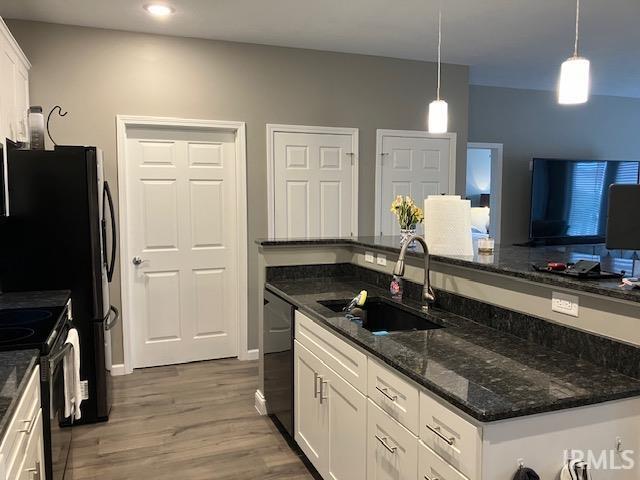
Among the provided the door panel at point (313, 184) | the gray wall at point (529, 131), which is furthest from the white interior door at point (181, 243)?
the gray wall at point (529, 131)

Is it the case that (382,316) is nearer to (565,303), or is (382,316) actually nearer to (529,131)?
(565,303)

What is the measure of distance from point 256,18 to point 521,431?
3337mm

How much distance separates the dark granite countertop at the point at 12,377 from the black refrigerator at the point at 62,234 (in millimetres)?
1217

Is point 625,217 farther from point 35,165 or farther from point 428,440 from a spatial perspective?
point 35,165

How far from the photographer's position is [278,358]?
10.2 feet

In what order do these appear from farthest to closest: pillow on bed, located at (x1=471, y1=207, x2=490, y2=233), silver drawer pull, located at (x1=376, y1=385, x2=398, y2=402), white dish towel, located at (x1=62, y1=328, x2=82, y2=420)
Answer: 1. pillow on bed, located at (x1=471, y1=207, x2=490, y2=233)
2. white dish towel, located at (x1=62, y1=328, x2=82, y2=420)
3. silver drawer pull, located at (x1=376, y1=385, x2=398, y2=402)

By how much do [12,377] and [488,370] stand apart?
157 centimetres

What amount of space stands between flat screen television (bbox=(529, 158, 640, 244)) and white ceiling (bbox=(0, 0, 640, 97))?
1544mm

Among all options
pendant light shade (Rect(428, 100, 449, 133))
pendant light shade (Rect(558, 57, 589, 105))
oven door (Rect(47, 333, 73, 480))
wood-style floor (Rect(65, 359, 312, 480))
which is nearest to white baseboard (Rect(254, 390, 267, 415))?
wood-style floor (Rect(65, 359, 312, 480))

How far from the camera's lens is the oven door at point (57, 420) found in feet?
6.84

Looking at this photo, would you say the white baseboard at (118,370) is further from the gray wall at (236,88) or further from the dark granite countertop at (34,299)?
the dark granite countertop at (34,299)

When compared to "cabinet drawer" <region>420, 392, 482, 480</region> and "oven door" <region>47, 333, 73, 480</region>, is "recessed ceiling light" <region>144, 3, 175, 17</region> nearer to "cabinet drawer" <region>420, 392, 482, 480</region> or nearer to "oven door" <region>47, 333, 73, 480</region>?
"oven door" <region>47, 333, 73, 480</region>

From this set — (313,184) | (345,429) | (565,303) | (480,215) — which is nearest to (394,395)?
(345,429)

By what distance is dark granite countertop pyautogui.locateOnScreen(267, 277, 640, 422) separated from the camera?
1417 millimetres
